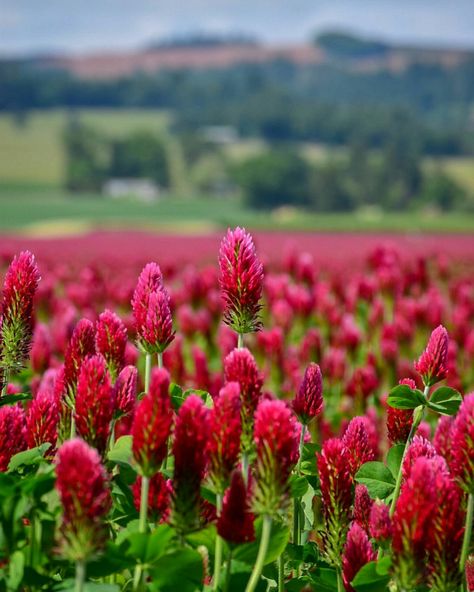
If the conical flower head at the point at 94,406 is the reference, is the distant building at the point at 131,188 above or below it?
above

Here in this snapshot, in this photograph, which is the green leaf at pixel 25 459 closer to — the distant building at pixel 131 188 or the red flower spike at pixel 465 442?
the red flower spike at pixel 465 442

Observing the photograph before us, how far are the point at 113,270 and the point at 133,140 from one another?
104787mm

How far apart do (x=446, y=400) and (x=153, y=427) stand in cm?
70

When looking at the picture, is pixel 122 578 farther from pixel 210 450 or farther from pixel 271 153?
pixel 271 153

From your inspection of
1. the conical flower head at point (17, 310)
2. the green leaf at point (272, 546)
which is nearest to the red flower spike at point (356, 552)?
the green leaf at point (272, 546)

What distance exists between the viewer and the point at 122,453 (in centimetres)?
175

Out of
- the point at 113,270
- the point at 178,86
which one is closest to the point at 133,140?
the point at 178,86

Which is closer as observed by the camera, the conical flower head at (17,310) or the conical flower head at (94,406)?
the conical flower head at (94,406)

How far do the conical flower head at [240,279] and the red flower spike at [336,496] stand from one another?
27 centimetres

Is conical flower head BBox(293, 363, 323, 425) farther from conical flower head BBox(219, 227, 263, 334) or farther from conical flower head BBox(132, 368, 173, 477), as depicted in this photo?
conical flower head BBox(132, 368, 173, 477)

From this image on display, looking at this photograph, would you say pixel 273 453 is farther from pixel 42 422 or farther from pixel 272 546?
pixel 42 422

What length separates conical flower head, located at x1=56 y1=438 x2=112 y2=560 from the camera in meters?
1.28

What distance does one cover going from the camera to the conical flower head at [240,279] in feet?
5.70

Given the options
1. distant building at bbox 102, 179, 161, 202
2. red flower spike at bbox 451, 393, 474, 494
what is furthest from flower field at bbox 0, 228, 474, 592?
distant building at bbox 102, 179, 161, 202
